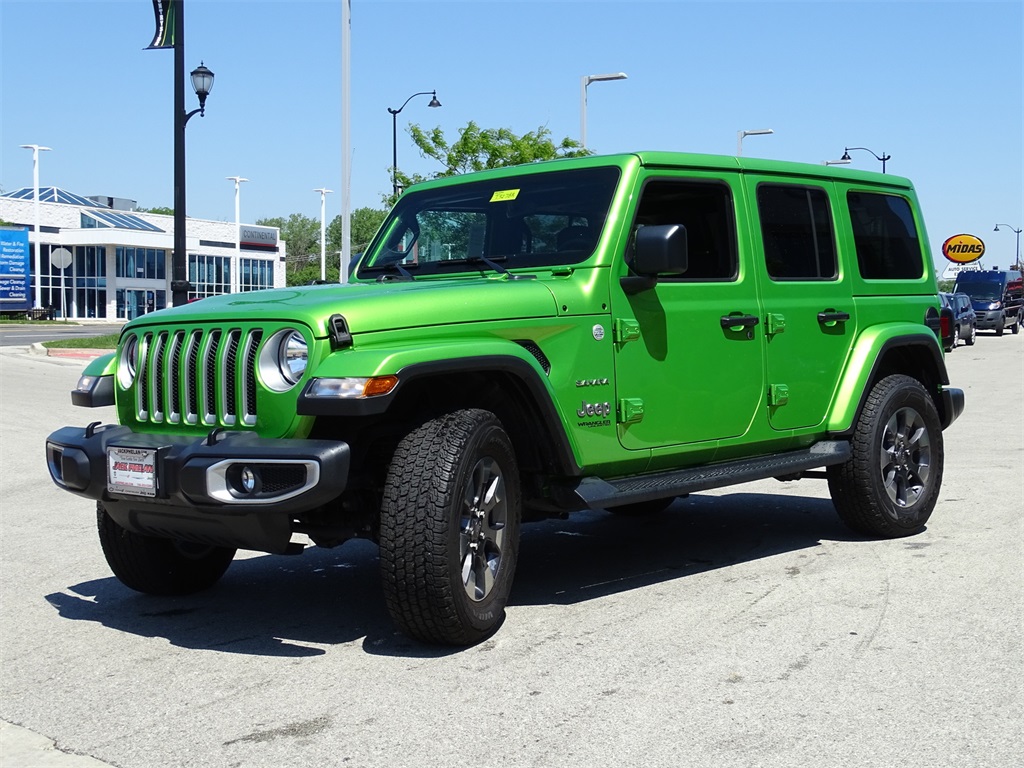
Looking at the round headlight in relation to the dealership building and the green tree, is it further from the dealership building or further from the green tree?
the dealership building

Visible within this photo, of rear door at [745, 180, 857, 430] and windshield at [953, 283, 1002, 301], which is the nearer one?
rear door at [745, 180, 857, 430]

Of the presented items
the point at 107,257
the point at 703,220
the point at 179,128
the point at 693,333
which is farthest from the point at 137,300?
the point at 693,333

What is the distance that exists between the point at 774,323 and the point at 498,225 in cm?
156

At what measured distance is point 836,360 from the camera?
7.05 metres

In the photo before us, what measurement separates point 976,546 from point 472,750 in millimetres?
4203

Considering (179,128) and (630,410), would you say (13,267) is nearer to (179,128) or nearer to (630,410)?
(179,128)

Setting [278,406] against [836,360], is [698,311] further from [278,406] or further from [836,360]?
[278,406]

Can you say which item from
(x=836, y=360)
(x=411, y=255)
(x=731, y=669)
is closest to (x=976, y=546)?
(x=836, y=360)

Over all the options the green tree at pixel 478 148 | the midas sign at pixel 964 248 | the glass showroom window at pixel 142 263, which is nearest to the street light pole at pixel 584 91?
the green tree at pixel 478 148

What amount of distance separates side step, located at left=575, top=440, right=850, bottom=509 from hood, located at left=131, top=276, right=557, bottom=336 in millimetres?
845

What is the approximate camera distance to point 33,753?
3908mm

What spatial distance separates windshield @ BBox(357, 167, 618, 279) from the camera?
19.7ft

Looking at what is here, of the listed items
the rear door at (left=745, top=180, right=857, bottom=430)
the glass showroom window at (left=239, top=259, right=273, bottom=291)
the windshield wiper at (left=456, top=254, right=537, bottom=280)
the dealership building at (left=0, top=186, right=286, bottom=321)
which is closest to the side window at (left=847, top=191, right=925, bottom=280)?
the rear door at (left=745, top=180, right=857, bottom=430)

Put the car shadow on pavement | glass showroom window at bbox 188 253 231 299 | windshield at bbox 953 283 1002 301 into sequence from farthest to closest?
glass showroom window at bbox 188 253 231 299
windshield at bbox 953 283 1002 301
the car shadow on pavement
